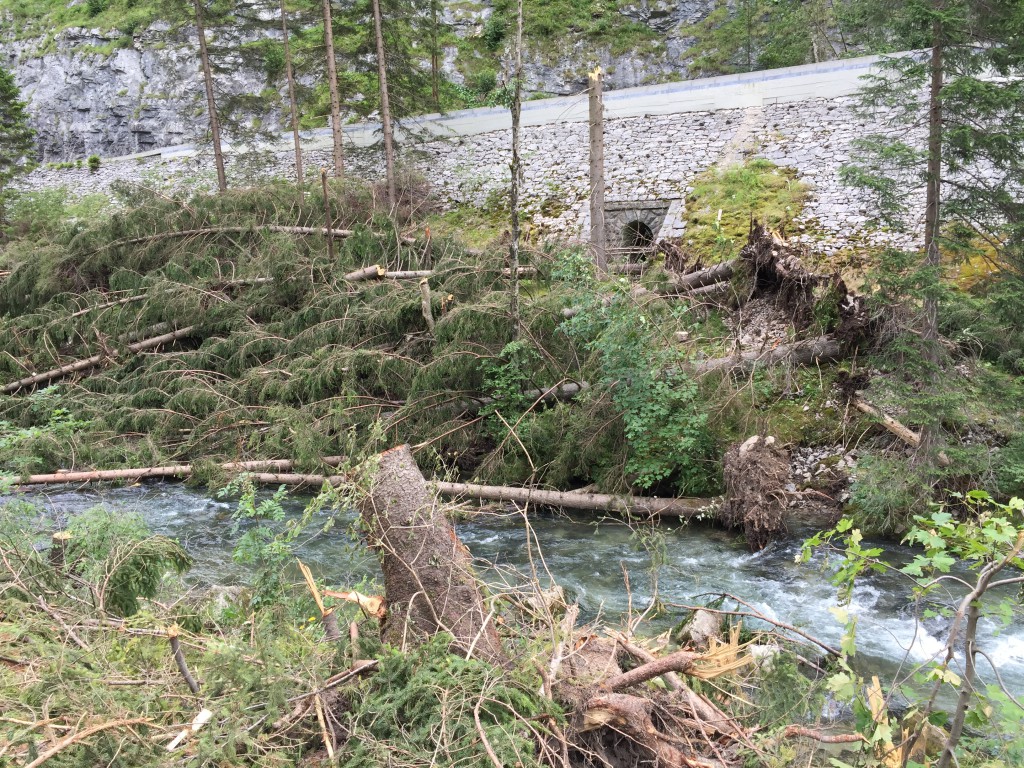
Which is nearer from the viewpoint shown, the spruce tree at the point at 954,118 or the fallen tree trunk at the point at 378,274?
the spruce tree at the point at 954,118

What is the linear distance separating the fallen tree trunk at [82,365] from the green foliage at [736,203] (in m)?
9.79

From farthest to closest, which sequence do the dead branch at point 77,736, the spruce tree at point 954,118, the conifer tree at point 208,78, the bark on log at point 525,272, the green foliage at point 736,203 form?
the conifer tree at point 208,78 < the green foliage at point 736,203 < the bark on log at point 525,272 < the spruce tree at point 954,118 < the dead branch at point 77,736

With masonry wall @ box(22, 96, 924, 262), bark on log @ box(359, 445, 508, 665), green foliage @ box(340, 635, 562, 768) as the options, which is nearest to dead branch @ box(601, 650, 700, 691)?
green foliage @ box(340, 635, 562, 768)

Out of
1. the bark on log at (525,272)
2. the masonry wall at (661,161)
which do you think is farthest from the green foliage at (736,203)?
the bark on log at (525,272)

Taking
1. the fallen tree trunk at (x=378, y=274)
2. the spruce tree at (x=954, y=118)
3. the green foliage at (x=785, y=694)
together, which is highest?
the spruce tree at (x=954, y=118)

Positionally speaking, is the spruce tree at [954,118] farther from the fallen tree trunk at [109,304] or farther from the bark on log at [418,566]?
the fallen tree trunk at [109,304]

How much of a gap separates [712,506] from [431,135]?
16.4 metres

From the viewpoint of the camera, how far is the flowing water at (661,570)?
5957 millimetres

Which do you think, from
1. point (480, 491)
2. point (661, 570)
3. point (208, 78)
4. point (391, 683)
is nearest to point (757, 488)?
point (661, 570)

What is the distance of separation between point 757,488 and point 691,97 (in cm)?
1405

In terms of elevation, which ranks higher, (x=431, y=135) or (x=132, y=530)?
(x=431, y=135)

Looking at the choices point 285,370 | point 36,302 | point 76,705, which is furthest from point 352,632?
point 36,302

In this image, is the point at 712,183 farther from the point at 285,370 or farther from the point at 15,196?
the point at 15,196

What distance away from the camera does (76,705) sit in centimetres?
292
